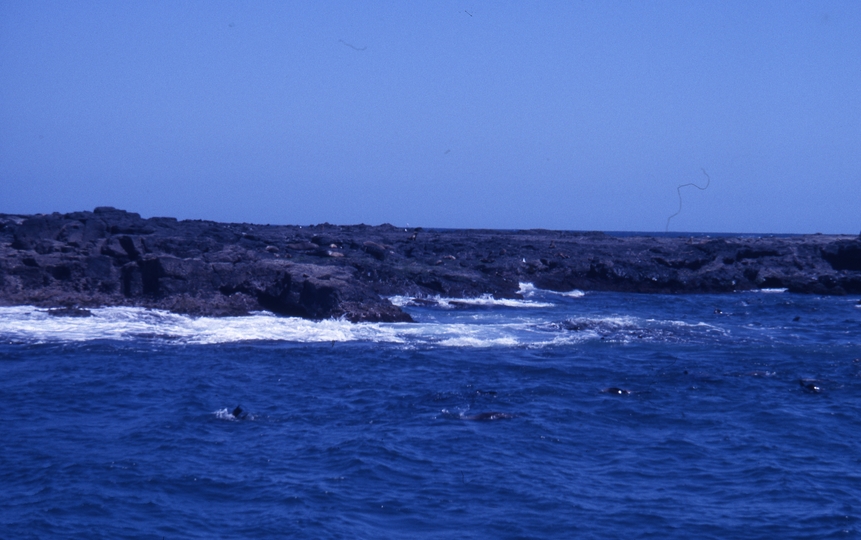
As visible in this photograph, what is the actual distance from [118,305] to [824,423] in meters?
18.0

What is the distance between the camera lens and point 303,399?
12656 mm

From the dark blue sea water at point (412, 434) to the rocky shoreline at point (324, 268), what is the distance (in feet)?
6.71

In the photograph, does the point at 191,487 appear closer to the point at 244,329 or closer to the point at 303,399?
the point at 303,399

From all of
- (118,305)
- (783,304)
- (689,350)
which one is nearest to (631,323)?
(689,350)

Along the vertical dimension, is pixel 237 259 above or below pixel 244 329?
above

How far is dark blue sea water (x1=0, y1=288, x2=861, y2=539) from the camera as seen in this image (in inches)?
306

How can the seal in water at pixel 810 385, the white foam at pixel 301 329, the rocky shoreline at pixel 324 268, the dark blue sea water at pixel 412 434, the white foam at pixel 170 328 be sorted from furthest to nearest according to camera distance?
the rocky shoreline at pixel 324 268, the white foam at pixel 301 329, the white foam at pixel 170 328, the seal in water at pixel 810 385, the dark blue sea water at pixel 412 434

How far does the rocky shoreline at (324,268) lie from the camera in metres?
21.6

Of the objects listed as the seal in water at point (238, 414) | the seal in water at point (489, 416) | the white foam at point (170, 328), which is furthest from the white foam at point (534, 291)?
the seal in water at point (238, 414)

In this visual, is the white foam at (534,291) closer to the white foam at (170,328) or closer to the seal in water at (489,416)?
the white foam at (170,328)

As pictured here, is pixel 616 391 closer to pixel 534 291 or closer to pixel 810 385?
pixel 810 385

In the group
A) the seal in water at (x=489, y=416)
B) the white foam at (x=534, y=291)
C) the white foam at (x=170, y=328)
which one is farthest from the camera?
the white foam at (x=534, y=291)

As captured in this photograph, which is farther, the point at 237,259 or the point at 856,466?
the point at 237,259

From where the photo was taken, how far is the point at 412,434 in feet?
34.7
